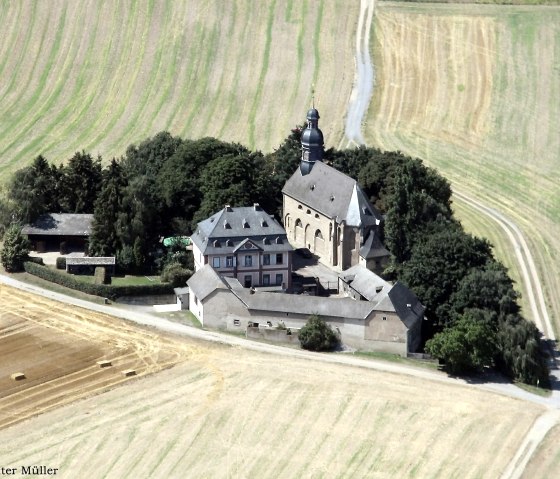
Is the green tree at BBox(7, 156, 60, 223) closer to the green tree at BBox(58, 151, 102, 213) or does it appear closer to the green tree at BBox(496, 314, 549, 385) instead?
the green tree at BBox(58, 151, 102, 213)

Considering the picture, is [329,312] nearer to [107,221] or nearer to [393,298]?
[393,298]

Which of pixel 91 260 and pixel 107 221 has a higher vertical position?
pixel 107 221

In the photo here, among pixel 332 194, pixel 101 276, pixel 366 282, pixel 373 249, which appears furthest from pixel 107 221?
pixel 366 282

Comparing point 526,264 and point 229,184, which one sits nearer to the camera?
point 229,184

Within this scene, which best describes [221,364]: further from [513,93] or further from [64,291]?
[513,93]

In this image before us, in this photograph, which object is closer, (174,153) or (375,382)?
(375,382)

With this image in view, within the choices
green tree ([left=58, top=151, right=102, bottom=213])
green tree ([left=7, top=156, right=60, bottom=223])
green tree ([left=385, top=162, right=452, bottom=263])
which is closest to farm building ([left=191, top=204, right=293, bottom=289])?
green tree ([left=385, top=162, right=452, bottom=263])

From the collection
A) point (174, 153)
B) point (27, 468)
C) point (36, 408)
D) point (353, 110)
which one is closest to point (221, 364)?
point (36, 408)
